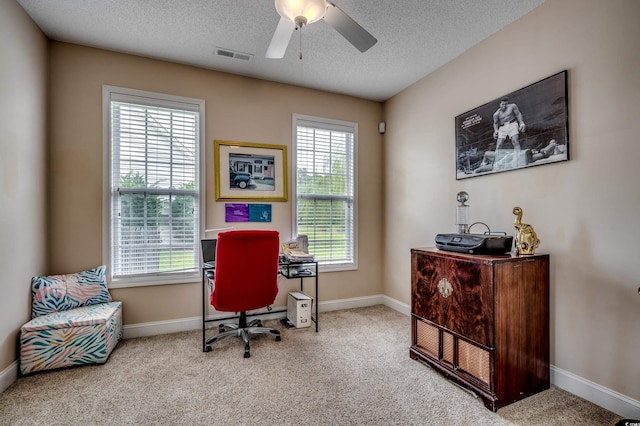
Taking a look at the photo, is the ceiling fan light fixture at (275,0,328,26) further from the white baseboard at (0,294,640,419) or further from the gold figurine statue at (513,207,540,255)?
the white baseboard at (0,294,640,419)

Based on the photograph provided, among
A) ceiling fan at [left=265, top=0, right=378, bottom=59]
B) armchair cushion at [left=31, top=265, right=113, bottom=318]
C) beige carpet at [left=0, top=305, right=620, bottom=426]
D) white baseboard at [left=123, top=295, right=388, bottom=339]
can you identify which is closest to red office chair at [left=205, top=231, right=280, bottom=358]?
beige carpet at [left=0, top=305, right=620, bottom=426]

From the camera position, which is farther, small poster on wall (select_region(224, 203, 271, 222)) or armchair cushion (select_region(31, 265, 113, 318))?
small poster on wall (select_region(224, 203, 271, 222))

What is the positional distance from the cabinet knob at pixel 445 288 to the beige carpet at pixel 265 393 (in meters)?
0.62

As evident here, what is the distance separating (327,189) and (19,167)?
9.38 feet

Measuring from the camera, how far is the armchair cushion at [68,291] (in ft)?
8.25

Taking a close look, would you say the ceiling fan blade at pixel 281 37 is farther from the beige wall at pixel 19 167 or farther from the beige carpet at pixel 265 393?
the beige carpet at pixel 265 393

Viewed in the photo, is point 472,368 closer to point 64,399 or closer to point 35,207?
point 64,399

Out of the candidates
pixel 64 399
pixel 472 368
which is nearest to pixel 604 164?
pixel 472 368

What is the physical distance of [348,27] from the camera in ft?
6.21

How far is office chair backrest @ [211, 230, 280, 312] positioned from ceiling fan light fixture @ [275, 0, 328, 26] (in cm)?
156

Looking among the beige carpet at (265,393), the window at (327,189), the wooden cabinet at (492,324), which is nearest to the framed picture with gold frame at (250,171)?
the window at (327,189)

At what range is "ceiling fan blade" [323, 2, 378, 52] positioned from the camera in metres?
1.79

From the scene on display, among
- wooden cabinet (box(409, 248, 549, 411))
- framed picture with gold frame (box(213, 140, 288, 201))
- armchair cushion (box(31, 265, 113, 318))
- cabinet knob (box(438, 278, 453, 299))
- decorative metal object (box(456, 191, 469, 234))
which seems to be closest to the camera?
wooden cabinet (box(409, 248, 549, 411))

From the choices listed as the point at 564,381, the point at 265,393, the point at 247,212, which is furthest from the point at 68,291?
the point at 564,381
